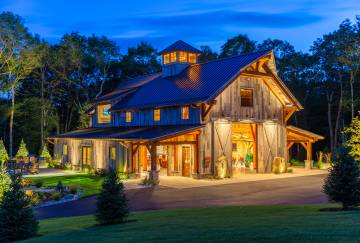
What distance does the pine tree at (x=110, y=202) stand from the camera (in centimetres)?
1250

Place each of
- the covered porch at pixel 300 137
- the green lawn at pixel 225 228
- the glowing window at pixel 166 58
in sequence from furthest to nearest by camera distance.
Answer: the glowing window at pixel 166 58
the covered porch at pixel 300 137
the green lawn at pixel 225 228

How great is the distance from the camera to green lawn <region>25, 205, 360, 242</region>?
8328 mm

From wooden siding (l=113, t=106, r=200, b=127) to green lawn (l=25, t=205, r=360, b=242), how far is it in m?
14.1

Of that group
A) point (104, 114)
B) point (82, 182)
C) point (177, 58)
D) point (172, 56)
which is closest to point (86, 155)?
point (104, 114)

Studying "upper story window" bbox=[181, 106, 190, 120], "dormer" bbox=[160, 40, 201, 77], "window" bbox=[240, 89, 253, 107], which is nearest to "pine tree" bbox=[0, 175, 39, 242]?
"upper story window" bbox=[181, 106, 190, 120]

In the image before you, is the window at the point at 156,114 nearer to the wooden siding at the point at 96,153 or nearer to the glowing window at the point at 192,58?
the wooden siding at the point at 96,153

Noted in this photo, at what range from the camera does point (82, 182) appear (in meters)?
25.6

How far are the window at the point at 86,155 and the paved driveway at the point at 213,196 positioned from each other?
11483 mm

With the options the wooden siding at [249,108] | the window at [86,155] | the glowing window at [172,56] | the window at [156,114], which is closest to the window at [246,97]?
the wooden siding at [249,108]

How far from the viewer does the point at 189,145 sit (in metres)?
28.0

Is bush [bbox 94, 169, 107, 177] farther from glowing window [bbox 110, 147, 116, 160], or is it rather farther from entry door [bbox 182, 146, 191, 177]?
entry door [bbox 182, 146, 191, 177]

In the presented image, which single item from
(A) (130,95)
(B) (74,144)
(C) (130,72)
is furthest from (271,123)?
(C) (130,72)

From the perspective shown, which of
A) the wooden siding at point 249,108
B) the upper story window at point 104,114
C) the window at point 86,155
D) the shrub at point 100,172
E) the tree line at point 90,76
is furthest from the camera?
the tree line at point 90,76

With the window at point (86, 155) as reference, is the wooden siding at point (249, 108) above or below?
above
